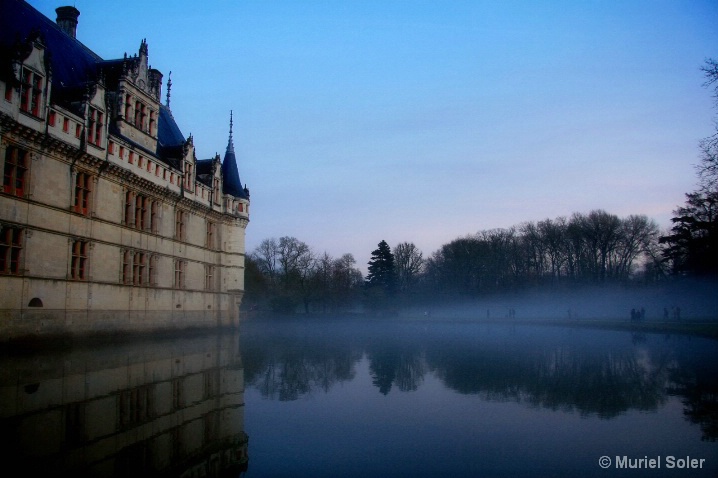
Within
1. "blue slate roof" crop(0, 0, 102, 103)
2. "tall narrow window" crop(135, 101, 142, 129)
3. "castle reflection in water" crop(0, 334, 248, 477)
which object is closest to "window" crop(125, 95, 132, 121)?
"tall narrow window" crop(135, 101, 142, 129)

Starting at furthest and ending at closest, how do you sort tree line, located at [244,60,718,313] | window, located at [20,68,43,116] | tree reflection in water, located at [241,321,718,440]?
1. tree line, located at [244,60,718,313]
2. window, located at [20,68,43,116]
3. tree reflection in water, located at [241,321,718,440]

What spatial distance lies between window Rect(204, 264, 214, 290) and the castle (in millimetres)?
84

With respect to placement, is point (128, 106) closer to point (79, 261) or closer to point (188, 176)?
point (188, 176)

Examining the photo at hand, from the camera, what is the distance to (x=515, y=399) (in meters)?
10.8

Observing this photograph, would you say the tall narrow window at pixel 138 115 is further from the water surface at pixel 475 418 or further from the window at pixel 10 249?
the water surface at pixel 475 418

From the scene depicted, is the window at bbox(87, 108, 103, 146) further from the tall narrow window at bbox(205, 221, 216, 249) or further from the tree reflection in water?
the tall narrow window at bbox(205, 221, 216, 249)

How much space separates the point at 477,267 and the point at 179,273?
54932 millimetres

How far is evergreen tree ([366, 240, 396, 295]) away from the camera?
3285 inches

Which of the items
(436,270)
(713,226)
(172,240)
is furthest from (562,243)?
(172,240)

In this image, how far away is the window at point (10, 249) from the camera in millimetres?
20688

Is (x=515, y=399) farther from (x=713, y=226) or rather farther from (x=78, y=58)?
(x=713, y=226)

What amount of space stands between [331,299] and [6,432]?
225 feet

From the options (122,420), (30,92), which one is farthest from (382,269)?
(122,420)

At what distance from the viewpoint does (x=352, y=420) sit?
352 inches
